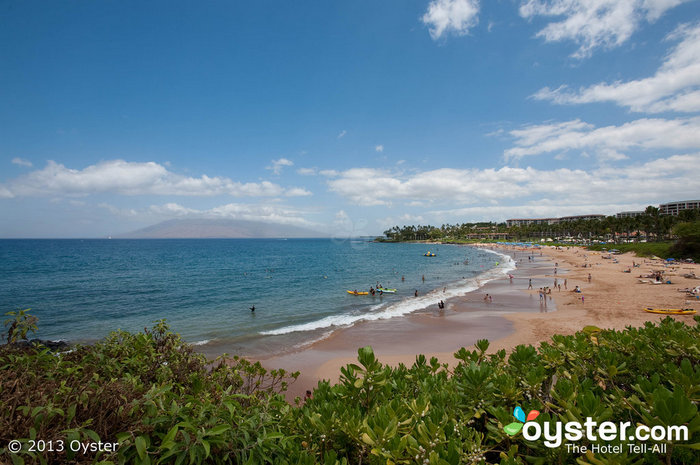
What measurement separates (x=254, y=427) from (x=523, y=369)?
329 centimetres

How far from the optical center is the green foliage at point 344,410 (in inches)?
82.1

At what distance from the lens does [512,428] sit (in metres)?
2.63

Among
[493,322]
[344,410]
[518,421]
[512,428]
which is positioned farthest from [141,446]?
[493,322]

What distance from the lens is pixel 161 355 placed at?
15.0 feet

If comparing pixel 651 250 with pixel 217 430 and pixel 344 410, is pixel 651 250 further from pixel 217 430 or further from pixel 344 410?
pixel 217 430

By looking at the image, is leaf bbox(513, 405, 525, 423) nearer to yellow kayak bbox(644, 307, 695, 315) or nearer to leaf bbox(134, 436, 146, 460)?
leaf bbox(134, 436, 146, 460)

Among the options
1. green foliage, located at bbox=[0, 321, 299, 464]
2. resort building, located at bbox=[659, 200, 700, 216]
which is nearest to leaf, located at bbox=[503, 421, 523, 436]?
green foliage, located at bbox=[0, 321, 299, 464]

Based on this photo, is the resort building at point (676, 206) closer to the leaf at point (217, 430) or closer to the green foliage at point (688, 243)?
the green foliage at point (688, 243)

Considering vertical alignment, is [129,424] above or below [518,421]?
above

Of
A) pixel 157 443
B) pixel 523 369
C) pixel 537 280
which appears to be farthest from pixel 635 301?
pixel 157 443

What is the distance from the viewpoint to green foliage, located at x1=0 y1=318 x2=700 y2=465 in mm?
2086

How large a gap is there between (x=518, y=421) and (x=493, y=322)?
2526 centimetres

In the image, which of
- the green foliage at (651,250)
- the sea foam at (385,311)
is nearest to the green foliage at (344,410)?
the sea foam at (385,311)

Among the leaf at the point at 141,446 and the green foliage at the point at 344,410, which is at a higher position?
the leaf at the point at 141,446
